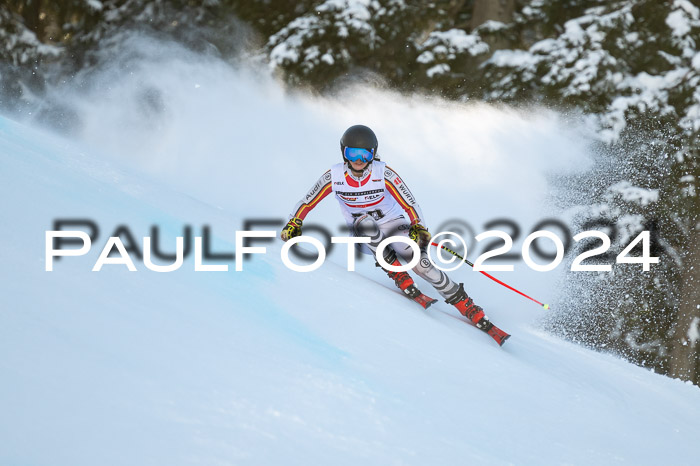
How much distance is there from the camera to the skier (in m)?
4.43

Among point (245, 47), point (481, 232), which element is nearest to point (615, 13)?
point (481, 232)

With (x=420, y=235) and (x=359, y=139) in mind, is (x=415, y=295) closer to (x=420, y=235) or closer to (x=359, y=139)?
(x=420, y=235)

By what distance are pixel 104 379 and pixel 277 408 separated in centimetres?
63

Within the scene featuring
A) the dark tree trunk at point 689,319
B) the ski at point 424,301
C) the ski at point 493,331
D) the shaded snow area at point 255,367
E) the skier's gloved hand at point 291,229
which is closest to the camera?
the shaded snow area at point 255,367

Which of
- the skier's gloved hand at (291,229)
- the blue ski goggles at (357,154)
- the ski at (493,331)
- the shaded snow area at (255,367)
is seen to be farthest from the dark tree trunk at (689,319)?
the skier's gloved hand at (291,229)

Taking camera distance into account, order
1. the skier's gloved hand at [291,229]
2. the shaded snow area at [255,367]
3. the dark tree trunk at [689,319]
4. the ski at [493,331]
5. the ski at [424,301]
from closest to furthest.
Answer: the shaded snow area at [255,367]
the ski at [493,331]
the ski at [424,301]
the skier's gloved hand at [291,229]
the dark tree trunk at [689,319]

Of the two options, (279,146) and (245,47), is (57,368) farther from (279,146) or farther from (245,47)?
(245,47)

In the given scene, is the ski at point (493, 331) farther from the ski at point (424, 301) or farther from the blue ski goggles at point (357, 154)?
the blue ski goggles at point (357, 154)

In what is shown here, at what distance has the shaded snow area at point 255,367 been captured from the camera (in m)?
2.18

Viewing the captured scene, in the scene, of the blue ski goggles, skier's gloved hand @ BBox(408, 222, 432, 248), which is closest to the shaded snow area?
skier's gloved hand @ BBox(408, 222, 432, 248)

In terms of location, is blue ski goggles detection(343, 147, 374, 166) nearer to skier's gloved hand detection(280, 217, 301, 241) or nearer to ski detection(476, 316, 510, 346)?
skier's gloved hand detection(280, 217, 301, 241)

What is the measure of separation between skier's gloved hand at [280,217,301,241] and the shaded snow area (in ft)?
0.89

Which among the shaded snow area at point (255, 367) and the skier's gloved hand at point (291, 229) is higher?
the skier's gloved hand at point (291, 229)

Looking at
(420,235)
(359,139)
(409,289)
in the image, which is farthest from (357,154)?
(409,289)
